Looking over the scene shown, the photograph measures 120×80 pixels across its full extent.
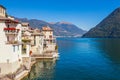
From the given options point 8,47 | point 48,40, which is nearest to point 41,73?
point 8,47

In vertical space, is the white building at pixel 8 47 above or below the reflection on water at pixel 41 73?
above

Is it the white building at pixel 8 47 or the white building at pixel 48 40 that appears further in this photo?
the white building at pixel 48 40

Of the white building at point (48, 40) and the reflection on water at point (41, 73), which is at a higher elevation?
the white building at point (48, 40)

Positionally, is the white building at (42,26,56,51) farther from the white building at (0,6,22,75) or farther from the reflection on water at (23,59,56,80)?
the white building at (0,6,22,75)

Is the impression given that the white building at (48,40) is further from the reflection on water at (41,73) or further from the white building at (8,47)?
the white building at (8,47)

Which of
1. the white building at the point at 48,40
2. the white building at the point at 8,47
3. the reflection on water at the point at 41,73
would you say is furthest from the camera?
the white building at the point at 48,40

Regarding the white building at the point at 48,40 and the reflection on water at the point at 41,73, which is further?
the white building at the point at 48,40

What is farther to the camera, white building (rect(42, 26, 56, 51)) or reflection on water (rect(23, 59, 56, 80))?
white building (rect(42, 26, 56, 51))

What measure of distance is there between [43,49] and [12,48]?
61.6 metres

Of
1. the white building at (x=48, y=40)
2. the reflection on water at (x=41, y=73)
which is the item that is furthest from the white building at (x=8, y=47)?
the white building at (x=48, y=40)

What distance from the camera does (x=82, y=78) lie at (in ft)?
235

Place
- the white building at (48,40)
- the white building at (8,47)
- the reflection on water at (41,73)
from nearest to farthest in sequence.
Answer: the white building at (8,47), the reflection on water at (41,73), the white building at (48,40)

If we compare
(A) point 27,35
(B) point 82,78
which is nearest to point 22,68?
(B) point 82,78

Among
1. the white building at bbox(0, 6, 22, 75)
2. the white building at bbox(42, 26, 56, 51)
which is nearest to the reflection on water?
the white building at bbox(0, 6, 22, 75)
